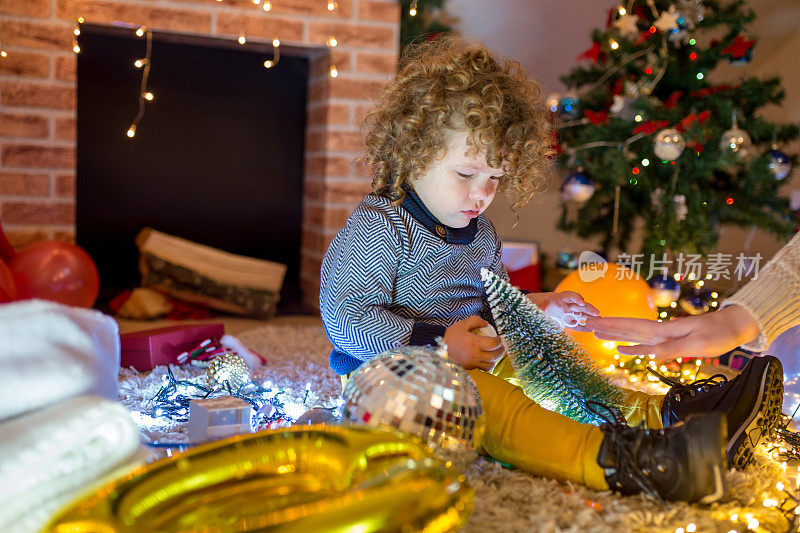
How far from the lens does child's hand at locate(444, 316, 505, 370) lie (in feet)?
3.91

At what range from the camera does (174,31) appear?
2.28 m

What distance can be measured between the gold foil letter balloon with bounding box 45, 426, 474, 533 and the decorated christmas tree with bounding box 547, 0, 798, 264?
1.51 meters

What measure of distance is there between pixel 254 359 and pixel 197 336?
0.16 m

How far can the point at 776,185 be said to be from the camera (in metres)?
2.18

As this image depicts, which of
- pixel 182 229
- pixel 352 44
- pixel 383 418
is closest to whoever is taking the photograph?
pixel 383 418

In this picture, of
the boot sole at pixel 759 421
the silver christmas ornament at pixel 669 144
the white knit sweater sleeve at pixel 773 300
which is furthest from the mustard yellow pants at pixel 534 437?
the silver christmas ornament at pixel 669 144

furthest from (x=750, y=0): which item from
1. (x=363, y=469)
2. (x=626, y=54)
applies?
(x=363, y=469)

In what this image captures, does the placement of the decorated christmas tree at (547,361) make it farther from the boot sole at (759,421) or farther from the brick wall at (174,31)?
the brick wall at (174,31)

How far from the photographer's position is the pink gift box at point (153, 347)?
1629mm

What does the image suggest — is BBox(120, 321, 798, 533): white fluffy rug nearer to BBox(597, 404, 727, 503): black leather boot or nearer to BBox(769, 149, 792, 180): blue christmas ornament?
BBox(597, 404, 727, 503): black leather boot

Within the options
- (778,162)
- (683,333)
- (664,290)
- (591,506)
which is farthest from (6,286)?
(778,162)


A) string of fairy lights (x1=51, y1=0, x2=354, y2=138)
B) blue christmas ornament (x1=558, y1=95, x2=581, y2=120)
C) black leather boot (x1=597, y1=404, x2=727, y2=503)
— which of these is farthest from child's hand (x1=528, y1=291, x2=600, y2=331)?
string of fairy lights (x1=51, y1=0, x2=354, y2=138)

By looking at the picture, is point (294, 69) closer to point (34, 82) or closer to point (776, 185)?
point (34, 82)

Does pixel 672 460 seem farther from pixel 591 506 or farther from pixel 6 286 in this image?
pixel 6 286
